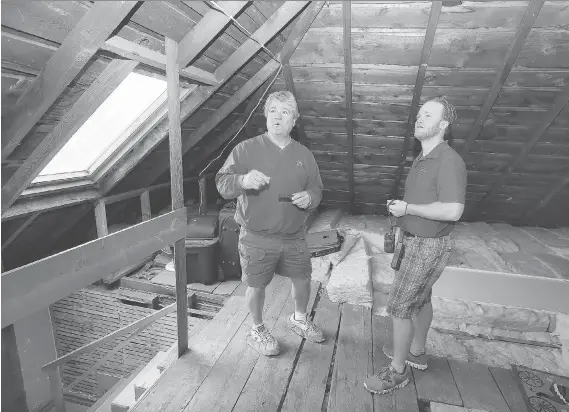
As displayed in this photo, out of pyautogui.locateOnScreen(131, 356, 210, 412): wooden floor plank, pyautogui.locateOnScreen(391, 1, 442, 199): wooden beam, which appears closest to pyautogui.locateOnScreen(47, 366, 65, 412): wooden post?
pyautogui.locateOnScreen(131, 356, 210, 412): wooden floor plank

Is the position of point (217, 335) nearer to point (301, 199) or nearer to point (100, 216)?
point (301, 199)

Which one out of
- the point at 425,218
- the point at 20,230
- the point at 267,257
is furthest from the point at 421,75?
the point at 20,230

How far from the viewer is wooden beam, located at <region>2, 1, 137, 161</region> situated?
1.66 metres

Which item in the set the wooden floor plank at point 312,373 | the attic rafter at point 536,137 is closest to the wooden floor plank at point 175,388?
the wooden floor plank at point 312,373

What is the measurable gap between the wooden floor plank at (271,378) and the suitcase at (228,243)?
1.53m

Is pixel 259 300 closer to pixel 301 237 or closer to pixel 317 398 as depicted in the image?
pixel 301 237

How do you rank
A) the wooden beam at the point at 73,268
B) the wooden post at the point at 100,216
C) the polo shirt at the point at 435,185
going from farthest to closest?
1. the wooden post at the point at 100,216
2. the polo shirt at the point at 435,185
3. the wooden beam at the point at 73,268

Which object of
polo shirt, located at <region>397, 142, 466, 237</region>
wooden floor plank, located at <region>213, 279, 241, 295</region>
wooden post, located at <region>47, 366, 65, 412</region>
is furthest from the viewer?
wooden floor plank, located at <region>213, 279, 241, 295</region>

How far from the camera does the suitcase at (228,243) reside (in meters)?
4.09

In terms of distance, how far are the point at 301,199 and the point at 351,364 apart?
1217mm

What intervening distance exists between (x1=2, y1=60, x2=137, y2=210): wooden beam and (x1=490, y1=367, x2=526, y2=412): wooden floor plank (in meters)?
3.18

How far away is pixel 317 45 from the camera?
3.30 meters

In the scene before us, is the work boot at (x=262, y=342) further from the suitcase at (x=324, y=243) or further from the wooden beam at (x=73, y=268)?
the suitcase at (x=324, y=243)

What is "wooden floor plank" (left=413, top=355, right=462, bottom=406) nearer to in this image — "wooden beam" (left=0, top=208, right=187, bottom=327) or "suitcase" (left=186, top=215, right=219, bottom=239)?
"wooden beam" (left=0, top=208, right=187, bottom=327)
